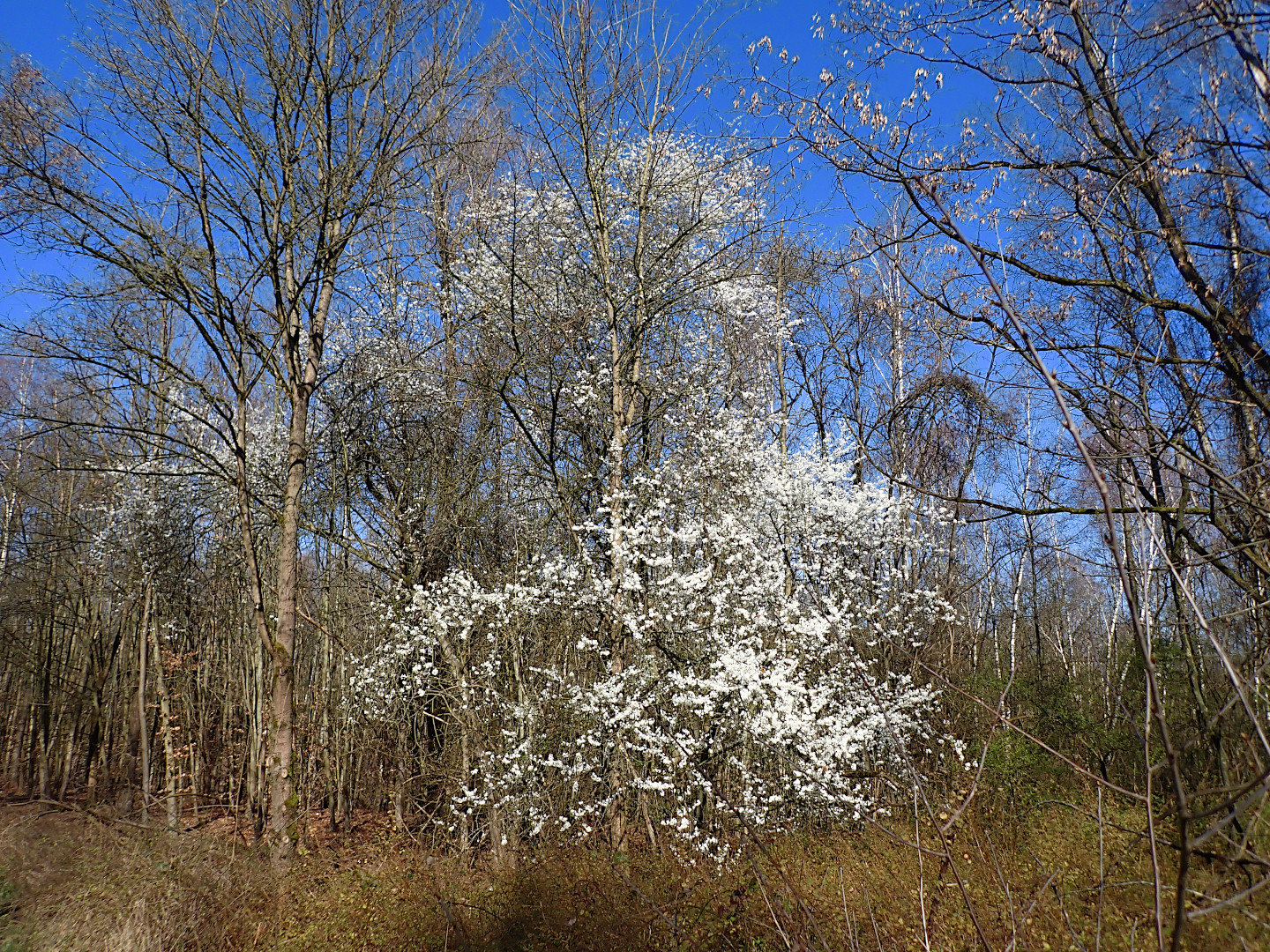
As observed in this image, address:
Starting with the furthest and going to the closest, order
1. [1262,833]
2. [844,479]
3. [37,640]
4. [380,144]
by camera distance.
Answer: [37,640], [844,479], [380,144], [1262,833]

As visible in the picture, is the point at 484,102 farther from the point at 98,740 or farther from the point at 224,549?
the point at 98,740

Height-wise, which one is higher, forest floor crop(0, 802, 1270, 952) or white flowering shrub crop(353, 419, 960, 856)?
white flowering shrub crop(353, 419, 960, 856)

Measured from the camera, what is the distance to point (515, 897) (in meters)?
7.07

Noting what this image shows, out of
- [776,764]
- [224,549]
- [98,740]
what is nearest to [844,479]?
[776,764]

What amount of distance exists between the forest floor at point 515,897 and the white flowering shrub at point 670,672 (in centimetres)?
60

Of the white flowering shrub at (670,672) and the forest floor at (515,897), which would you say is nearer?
the forest floor at (515,897)

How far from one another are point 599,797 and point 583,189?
779cm

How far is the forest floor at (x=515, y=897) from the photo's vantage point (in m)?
5.90

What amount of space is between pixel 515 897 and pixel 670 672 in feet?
8.05

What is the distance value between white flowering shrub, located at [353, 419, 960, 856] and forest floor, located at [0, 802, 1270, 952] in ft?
1.98

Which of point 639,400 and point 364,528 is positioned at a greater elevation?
point 639,400

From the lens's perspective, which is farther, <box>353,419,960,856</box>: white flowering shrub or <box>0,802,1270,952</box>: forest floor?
<box>353,419,960,856</box>: white flowering shrub

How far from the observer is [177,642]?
13844 millimetres

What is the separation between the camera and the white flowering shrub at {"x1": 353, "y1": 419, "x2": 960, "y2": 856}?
7.59 metres
